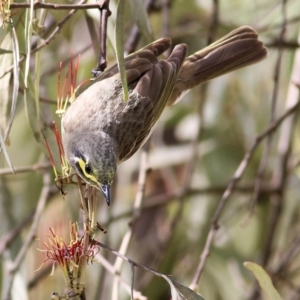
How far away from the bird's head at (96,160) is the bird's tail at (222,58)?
1.75 feet

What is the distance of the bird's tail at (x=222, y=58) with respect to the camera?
2439mm

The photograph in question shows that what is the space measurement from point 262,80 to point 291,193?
0.55 meters

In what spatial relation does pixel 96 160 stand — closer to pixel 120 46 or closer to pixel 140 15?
pixel 140 15

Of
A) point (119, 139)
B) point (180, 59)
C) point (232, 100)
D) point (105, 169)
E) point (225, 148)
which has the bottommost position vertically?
point (105, 169)

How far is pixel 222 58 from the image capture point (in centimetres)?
248

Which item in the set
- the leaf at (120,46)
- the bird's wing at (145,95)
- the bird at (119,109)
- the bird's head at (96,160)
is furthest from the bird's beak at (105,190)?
the leaf at (120,46)

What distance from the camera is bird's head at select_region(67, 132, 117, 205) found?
6.14ft

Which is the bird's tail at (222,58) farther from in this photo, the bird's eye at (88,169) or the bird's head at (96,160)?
the bird's eye at (88,169)

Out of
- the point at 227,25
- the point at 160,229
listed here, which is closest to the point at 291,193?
the point at 227,25

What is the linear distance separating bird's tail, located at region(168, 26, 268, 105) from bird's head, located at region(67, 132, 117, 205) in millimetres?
534

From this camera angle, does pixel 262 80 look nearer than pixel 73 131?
No

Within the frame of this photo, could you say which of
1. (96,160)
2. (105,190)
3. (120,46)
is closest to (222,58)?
(96,160)

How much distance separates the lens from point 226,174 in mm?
3285

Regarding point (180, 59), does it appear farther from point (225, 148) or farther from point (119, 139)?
point (225, 148)
